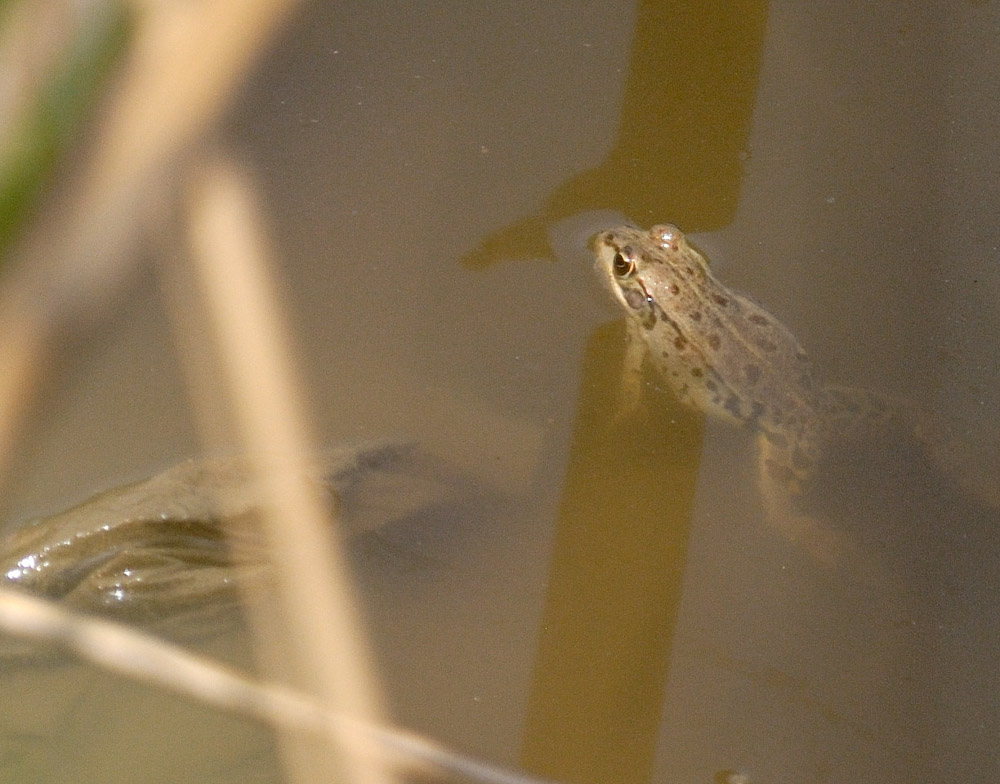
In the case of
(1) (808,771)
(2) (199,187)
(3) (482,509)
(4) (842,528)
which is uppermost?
(2) (199,187)

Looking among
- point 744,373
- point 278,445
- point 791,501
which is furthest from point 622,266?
point 278,445

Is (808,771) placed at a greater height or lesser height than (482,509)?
lesser

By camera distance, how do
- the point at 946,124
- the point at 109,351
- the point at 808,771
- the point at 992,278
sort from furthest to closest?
1. the point at 946,124
2. the point at 992,278
3. the point at 109,351
4. the point at 808,771

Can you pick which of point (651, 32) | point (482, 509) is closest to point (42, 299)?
point (482, 509)

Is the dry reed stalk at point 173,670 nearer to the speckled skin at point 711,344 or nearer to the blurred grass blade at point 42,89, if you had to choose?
the blurred grass blade at point 42,89

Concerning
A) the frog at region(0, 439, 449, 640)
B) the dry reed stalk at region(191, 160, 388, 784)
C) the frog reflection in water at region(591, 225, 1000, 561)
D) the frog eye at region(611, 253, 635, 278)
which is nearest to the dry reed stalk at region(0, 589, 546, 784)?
the dry reed stalk at region(191, 160, 388, 784)

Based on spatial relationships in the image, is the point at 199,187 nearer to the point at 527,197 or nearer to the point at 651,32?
the point at 527,197

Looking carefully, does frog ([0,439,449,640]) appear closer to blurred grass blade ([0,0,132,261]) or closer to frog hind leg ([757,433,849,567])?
frog hind leg ([757,433,849,567])
